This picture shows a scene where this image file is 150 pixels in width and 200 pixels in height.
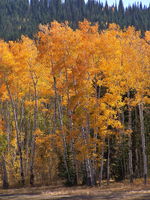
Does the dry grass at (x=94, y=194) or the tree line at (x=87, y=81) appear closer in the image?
the dry grass at (x=94, y=194)

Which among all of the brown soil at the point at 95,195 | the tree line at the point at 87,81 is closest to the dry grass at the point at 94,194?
the brown soil at the point at 95,195

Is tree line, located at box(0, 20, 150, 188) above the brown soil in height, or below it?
above

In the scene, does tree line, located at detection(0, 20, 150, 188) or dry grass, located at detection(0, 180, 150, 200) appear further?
tree line, located at detection(0, 20, 150, 188)

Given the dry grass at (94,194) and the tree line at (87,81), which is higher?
the tree line at (87,81)

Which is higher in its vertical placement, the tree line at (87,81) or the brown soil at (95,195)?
the tree line at (87,81)

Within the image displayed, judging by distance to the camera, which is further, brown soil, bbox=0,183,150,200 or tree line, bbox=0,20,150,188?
tree line, bbox=0,20,150,188

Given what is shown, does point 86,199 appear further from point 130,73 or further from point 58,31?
point 58,31

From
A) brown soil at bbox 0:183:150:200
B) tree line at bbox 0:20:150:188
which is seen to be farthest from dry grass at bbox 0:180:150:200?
tree line at bbox 0:20:150:188

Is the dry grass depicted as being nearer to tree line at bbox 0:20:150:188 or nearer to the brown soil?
the brown soil

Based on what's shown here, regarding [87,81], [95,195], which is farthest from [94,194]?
[87,81]

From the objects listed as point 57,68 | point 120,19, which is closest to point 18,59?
point 57,68

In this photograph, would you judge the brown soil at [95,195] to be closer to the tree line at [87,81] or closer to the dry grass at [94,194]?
the dry grass at [94,194]

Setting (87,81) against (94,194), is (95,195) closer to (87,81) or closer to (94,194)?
(94,194)

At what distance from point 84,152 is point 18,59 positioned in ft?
32.6
